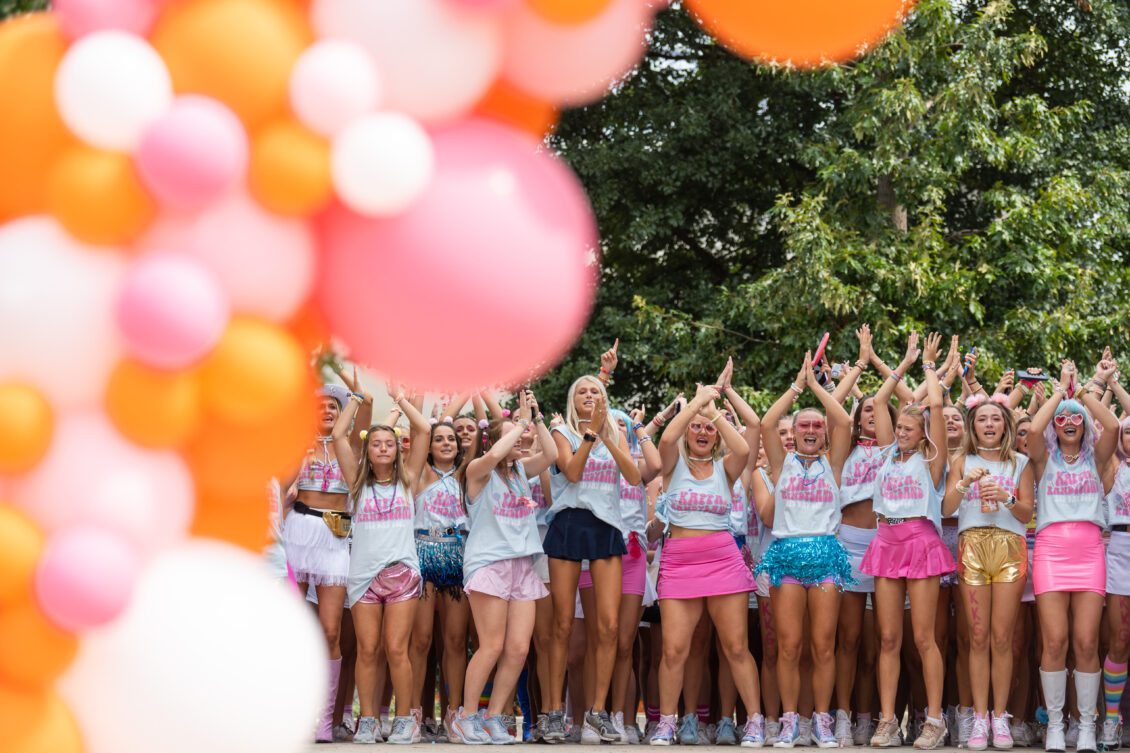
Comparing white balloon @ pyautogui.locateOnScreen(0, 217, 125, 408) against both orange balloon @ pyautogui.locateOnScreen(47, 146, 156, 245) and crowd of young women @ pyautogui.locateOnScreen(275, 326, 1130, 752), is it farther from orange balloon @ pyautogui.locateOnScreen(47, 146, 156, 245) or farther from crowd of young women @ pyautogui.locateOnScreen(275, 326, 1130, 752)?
crowd of young women @ pyautogui.locateOnScreen(275, 326, 1130, 752)

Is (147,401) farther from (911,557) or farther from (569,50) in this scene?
(911,557)

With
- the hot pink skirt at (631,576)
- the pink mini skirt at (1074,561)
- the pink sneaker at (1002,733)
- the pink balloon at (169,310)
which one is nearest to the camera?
the pink balloon at (169,310)

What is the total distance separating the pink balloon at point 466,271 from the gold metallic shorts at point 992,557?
5839 millimetres

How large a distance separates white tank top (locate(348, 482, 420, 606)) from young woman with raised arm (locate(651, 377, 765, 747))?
1.42 m

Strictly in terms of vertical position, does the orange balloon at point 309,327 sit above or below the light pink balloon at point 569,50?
below

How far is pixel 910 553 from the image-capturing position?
309 inches

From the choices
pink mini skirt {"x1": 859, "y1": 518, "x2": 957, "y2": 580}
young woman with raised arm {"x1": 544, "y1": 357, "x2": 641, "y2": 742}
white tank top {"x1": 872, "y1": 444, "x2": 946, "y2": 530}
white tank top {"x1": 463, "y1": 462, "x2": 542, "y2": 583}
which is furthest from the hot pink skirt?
white tank top {"x1": 872, "y1": 444, "x2": 946, "y2": 530}

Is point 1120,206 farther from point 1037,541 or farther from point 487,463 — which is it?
point 487,463

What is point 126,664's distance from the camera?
2.43 metres

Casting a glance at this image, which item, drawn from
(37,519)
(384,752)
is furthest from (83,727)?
(384,752)

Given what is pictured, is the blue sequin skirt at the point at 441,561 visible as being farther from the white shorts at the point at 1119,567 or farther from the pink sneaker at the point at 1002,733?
the white shorts at the point at 1119,567

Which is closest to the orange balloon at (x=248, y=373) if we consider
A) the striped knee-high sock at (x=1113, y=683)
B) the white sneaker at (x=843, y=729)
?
the white sneaker at (x=843, y=729)

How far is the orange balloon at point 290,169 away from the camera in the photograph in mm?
2398

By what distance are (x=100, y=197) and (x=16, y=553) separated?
59cm
